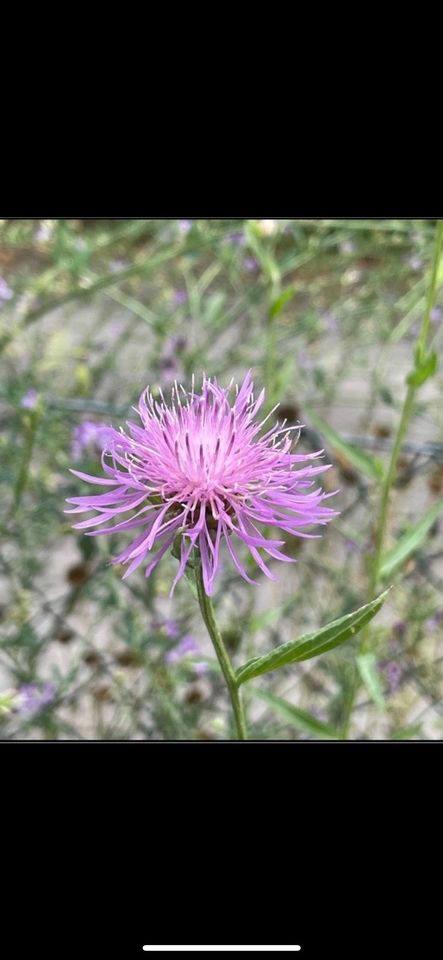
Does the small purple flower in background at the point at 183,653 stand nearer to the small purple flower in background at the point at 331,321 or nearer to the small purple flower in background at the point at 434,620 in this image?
the small purple flower in background at the point at 434,620

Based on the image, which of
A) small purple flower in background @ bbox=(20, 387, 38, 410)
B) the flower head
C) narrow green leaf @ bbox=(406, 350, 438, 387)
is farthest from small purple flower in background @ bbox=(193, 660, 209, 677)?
the flower head

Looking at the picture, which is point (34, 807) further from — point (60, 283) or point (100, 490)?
point (60, 283)

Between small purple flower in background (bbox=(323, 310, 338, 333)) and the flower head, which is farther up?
small purple flower in background (bbox=(323, 310, 338, 333))

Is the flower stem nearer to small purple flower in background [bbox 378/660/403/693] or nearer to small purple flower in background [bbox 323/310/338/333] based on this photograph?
small purple flower in background [bbox 378/660/403/693]

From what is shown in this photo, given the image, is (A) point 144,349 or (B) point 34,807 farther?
(A) point 144,349

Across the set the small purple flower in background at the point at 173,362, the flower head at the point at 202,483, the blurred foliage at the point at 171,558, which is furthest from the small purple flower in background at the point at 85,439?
the flower head at the point at 202,483

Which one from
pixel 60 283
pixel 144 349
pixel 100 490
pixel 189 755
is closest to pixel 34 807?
pixel 189 755
